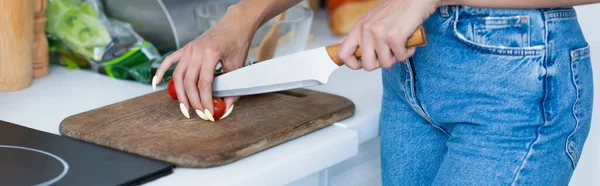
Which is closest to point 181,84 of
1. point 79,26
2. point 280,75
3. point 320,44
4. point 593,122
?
point 280,75

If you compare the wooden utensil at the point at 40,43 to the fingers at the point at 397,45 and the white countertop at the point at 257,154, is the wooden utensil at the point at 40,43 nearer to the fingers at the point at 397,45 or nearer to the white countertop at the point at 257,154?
the white countertop at the point at 257,154

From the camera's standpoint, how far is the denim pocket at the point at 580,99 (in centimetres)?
83

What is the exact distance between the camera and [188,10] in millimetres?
1253

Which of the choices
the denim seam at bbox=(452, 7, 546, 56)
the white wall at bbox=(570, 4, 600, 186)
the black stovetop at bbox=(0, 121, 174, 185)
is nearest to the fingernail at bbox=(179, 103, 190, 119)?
the black stovetop at bbox=(0, 121, 174, 185)

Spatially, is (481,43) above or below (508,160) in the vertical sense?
above

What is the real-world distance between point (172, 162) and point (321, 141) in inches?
7.3

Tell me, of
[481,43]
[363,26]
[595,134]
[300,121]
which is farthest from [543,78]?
[595,134]

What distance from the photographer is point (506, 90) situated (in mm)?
815

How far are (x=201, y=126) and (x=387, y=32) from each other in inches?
10.0

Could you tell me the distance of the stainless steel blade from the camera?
0.87 m

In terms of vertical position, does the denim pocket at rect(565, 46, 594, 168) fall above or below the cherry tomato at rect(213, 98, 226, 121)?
above

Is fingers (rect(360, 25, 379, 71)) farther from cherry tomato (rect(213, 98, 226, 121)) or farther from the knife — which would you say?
cherry tomato (rect(213, 98, 226, 121))

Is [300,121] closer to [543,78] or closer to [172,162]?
[172,162]

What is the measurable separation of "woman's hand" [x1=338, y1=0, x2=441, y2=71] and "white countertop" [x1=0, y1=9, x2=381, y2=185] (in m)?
0.15
